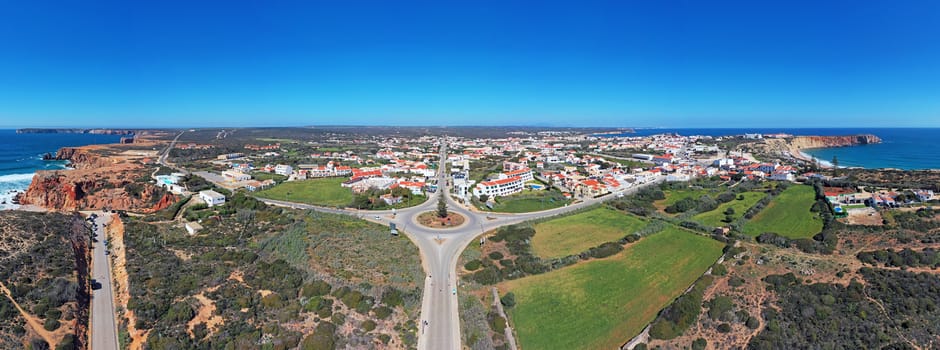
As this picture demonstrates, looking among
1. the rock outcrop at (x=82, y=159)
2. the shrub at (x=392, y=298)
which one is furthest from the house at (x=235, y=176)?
the shrub at (x=392, y=298)

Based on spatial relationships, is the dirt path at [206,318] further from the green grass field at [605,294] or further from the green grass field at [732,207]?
the green grass field at [732,207]

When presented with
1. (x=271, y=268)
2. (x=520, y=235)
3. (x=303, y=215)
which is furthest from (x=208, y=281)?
(x=520, y=235)

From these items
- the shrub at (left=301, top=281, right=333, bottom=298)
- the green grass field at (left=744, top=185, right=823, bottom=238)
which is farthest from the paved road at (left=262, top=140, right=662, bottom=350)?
the green grass field at (left=744, top=185, right=823, bottom=238)

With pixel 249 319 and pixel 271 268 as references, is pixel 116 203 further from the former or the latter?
pixel 249 319

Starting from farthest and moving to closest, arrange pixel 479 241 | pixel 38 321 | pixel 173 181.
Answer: pixel 173 181
pixel 479 241
pixel 38 321

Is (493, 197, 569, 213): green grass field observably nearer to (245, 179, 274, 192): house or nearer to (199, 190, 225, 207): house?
(199, 190, 225, 207): house

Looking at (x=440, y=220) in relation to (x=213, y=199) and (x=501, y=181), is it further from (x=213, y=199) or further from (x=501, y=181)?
(x=213, y=199)

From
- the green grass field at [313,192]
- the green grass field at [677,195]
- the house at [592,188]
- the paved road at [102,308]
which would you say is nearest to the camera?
the paved road at [102,308]
